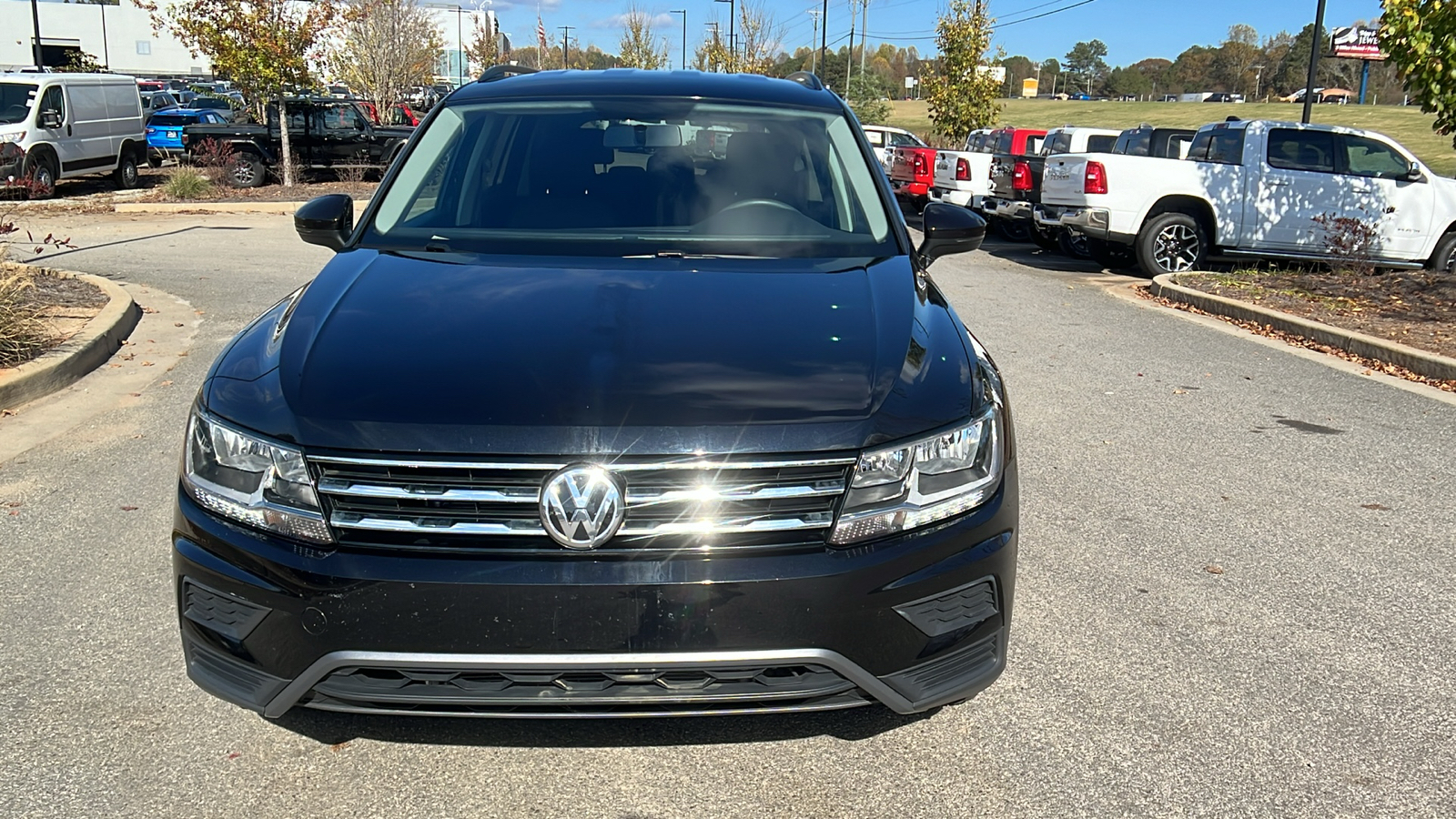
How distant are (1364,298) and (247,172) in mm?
18416

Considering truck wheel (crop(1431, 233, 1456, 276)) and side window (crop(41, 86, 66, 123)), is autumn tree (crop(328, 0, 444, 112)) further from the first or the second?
truck wheel (crop(1431, 233, 1456, 276))

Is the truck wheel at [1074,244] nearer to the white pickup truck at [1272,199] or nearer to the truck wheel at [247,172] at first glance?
the white pickup truck at [1272,199]

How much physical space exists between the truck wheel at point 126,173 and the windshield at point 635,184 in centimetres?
2004

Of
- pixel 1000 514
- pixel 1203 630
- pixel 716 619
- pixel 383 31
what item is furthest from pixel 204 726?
pixel 383 31

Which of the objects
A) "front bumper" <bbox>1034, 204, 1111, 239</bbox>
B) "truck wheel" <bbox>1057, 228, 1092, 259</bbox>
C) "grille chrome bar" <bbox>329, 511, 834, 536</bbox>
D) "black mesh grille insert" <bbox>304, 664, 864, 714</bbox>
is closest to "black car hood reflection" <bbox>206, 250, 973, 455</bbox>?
"grille chrome bar" <bbox>329, 511, 834, 536</bbox>

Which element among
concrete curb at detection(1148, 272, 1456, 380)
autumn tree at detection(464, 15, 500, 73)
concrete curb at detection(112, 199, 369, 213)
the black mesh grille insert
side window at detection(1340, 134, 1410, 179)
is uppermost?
autumn tree at detection(464, 15, 500, 73)

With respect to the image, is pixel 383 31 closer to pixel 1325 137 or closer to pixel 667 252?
pixel 1325 137

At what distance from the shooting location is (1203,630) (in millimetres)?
3855

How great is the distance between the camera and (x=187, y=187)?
63.1 ft

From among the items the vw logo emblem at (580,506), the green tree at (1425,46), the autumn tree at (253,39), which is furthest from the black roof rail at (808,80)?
the autumn tree at (253,39)

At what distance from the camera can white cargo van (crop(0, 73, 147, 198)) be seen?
18.8 m

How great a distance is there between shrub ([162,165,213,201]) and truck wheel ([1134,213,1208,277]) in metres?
14.8

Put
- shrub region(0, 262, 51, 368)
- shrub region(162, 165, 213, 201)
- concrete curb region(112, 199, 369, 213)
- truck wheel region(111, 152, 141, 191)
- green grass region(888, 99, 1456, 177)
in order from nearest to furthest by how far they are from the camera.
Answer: shrub region(0, 262, 51, 368)
concrete curb region(112, 199, 369, 213)
shrub region(162, 165, 213, 201)
truck wheel region(111, 152, 141, 191)
green grass region(888, 99, 1456, 177)

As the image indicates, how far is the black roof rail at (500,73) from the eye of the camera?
15.9ft
